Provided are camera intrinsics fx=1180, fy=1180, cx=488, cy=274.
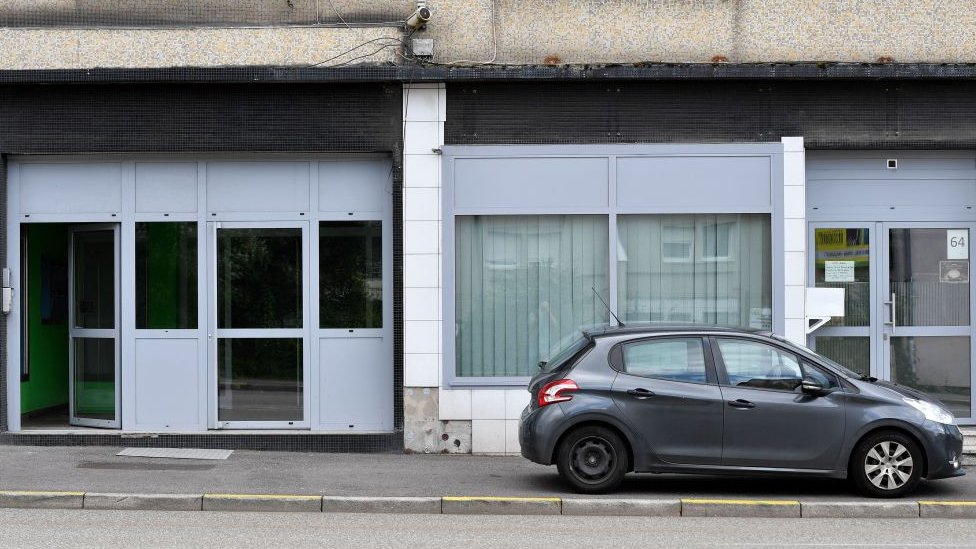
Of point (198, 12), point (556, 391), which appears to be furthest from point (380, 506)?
point (198, 12)

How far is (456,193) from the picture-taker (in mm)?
12727

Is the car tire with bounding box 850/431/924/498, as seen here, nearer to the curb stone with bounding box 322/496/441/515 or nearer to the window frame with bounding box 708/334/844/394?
the window frame with bounding box 708/334/844/394

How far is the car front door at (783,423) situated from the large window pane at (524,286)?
3.19 m

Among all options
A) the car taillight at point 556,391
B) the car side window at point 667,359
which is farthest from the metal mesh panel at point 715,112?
the car taillight at point 556,391

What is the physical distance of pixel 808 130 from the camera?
12.6m

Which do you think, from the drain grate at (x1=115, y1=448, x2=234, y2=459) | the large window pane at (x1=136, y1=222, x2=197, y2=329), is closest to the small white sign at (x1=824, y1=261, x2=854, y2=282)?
the drain grate at (x1=115, y1=448, x2=234, y2=459)

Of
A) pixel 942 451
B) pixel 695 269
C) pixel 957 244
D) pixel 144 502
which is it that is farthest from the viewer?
pixel 957 244

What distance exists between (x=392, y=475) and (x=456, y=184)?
11.2ft

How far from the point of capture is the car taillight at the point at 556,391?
9906 mm

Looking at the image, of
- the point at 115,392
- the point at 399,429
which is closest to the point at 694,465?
the point at 399,429

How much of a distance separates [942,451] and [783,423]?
1311 millimetres

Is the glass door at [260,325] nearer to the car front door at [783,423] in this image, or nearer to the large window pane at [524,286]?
the large window pane at [524,286]

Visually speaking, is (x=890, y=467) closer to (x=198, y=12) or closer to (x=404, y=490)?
(x=404, y=490)

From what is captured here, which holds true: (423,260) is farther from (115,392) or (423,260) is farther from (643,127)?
(115,392)
